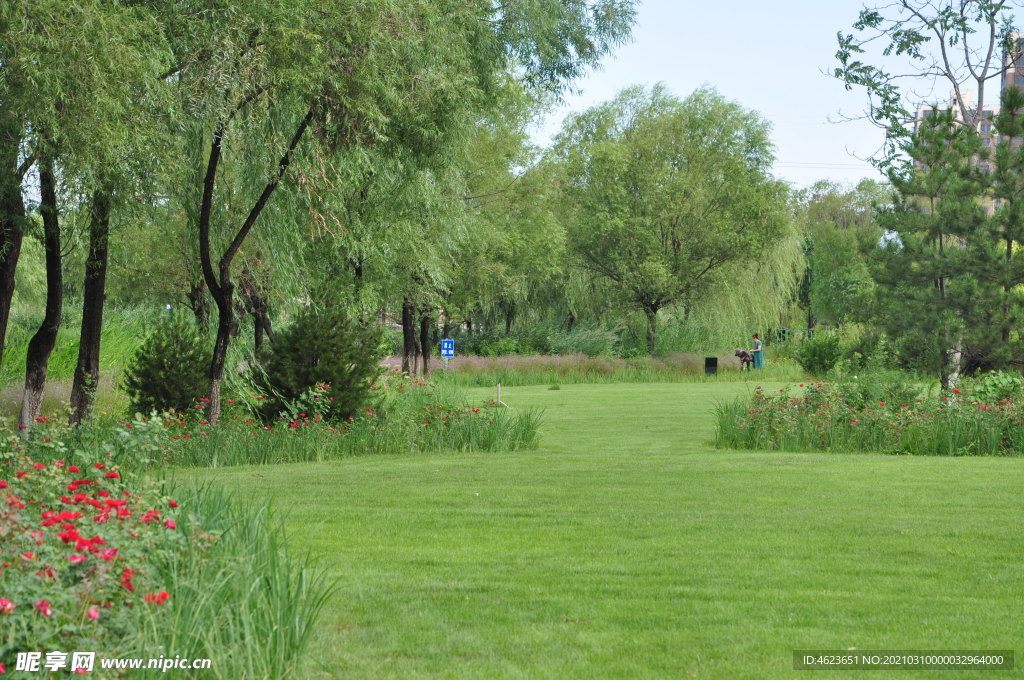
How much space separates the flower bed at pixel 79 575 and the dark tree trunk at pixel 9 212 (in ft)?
A: 20.5

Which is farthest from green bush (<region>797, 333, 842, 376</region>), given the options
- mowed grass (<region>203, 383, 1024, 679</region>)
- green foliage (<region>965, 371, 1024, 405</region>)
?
mowed grass (<region>203, 383, 1024, 679</region>)

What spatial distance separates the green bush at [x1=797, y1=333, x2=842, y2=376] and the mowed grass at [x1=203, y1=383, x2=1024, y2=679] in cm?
2018

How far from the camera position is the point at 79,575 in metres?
3.92

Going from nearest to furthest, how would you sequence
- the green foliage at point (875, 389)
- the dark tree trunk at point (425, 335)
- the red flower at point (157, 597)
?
the red flower at point (157, 597)
the green foliage at point (875, 389)
the dark tree trunk at point (425, 335)

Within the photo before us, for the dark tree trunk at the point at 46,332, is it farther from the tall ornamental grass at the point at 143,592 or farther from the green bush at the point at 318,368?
Answer: the tall ornamental grass at the point at 143,592

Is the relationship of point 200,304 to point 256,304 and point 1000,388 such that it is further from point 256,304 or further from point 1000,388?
point 1000,388

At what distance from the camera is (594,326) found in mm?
41438

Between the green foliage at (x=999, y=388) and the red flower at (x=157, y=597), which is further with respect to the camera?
the green foliage at (x=999, y=388)

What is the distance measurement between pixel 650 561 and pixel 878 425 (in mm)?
8001

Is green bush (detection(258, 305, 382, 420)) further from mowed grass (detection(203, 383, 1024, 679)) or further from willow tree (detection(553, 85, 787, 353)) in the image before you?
willow tree (detection(553, 85, 787, 353))

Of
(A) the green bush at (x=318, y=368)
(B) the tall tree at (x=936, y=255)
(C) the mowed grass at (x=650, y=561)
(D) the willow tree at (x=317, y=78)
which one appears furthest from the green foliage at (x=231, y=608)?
(B) the tall tree at (x=936, y=255)

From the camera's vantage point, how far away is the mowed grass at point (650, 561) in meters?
4.85

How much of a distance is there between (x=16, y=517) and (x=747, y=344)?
38.0 metres

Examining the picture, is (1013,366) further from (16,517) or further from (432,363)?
(432,363)
